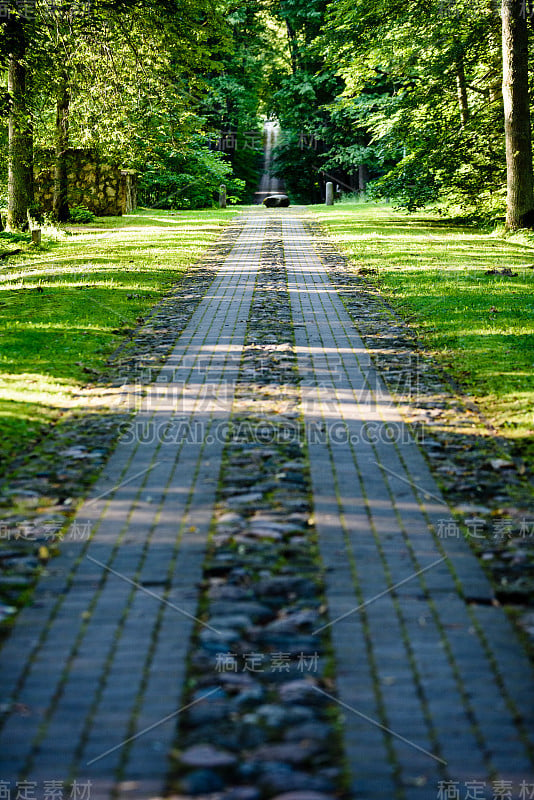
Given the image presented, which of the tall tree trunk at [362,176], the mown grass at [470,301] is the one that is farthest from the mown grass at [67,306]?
the tall tree trunk at [362,176]

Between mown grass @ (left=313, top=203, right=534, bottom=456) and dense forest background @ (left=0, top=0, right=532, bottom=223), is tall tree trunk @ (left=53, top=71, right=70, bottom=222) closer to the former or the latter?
dense forest background @ (left=0, top=0, right=532, bottom=223)

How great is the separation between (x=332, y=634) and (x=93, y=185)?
29.5 metres

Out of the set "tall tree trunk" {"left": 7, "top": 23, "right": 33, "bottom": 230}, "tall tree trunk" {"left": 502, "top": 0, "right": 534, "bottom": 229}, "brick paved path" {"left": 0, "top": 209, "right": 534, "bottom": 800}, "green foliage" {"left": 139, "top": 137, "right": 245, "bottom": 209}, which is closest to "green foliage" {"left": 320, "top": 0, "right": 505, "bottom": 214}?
"tall tree trunk" {"left": 502, "top": 0, "right": 534, "bottom": 229}

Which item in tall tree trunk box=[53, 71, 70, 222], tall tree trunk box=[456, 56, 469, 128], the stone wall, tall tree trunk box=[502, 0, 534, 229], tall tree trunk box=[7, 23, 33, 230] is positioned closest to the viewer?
tall tree trunk box=[502, 0, 534, 229]

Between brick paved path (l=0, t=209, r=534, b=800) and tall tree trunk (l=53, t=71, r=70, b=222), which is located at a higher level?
tall tree trunk (l=53, t=71, r=70, b=222)

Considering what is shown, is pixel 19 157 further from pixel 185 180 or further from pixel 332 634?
pixel 332 634

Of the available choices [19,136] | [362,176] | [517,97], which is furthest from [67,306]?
[362,176]

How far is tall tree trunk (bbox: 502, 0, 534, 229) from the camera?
1939 cm

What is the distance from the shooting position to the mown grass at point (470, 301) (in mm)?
7875

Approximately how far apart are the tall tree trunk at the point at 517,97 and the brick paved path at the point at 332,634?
15651 millimetres

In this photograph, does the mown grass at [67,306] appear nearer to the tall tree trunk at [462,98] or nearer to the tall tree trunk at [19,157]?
the tall tree trunk at [19,157]

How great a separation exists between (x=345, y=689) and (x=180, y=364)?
20.2 feet

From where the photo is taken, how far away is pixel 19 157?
69.2 ft

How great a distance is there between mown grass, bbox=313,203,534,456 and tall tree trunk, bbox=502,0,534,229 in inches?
63.6
